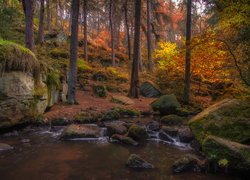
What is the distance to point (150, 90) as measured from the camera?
19.1 metres

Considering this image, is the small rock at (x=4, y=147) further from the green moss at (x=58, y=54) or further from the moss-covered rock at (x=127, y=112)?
the green moss at (x=58, y=54)

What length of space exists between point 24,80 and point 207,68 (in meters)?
10.2

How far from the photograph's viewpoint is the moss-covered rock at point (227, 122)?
8523 mm

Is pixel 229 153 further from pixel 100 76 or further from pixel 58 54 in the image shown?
pixel 58 54

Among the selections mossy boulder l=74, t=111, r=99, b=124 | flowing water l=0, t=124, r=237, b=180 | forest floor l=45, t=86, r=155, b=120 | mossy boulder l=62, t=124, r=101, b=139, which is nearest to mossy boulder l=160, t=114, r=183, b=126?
forest floor l=45, t=86, r=155, b=120

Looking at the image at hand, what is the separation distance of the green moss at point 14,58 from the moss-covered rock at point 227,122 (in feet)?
21.5

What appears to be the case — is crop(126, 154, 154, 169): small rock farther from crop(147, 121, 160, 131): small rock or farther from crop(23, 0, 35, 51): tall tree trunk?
crop(23, 0, 35, 51): tall tree trunk

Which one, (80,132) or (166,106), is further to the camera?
(166,106)

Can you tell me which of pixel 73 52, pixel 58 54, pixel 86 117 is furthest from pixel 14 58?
pixel 58 54

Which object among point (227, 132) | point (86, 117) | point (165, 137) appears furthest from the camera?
point (86, 117)

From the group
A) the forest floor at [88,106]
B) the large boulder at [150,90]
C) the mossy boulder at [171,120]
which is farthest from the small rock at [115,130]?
the large boulder at [150,90]

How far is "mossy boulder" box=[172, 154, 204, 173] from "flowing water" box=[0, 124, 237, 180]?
205 mm

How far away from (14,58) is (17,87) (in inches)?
42.0

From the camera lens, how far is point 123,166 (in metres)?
7.39
